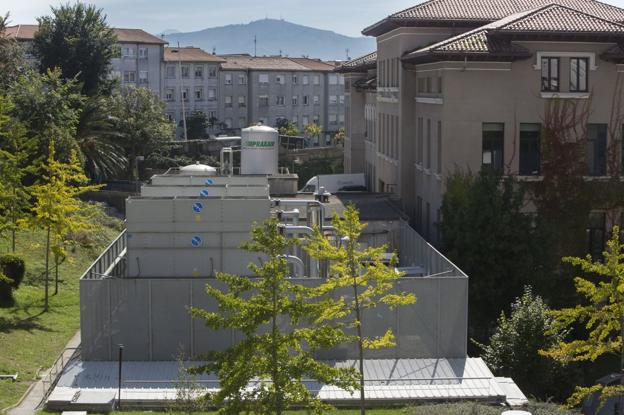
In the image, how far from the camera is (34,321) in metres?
32.5

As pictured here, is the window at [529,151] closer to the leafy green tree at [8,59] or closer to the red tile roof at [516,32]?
the red tile roof at [516,32]

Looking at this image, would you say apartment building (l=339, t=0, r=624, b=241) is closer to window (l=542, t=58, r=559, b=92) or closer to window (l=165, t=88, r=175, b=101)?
window (l=542, t=58, r=559, b=92)

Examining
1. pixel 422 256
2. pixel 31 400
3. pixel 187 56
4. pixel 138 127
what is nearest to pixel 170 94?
pixel 187 56

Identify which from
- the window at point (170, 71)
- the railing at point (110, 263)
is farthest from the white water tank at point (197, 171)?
the window at point (170, 71)

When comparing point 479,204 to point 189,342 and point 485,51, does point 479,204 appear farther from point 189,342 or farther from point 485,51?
point 189,342

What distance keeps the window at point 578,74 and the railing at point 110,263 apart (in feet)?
58.2

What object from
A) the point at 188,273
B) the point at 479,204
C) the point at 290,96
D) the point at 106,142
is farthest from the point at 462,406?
the point at 290,96

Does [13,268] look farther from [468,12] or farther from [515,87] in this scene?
[468,12]

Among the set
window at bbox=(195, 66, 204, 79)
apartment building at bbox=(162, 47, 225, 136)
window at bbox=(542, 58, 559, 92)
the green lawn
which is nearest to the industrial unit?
the green lawn

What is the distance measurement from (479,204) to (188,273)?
36.5 feet

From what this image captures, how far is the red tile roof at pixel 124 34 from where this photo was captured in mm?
94850

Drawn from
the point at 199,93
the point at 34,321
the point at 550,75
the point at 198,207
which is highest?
the point at 199,93

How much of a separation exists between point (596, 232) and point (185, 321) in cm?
1866

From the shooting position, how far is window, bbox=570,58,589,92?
1533 inches
